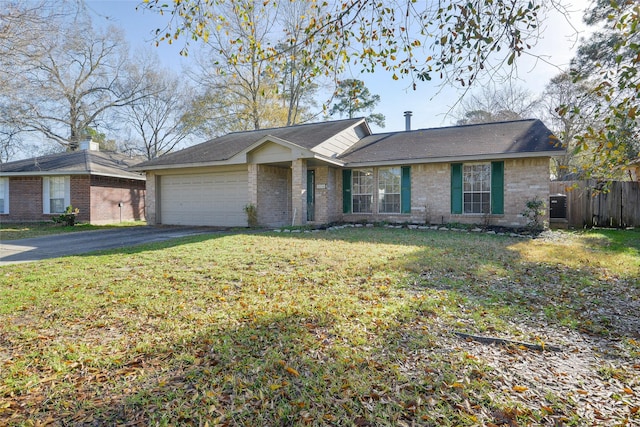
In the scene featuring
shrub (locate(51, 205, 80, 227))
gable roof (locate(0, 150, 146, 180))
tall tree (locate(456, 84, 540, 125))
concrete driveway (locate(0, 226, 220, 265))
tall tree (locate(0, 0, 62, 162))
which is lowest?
concrete driveway (locate(0, 226, 220, 265))

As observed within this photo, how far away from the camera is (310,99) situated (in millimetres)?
27406

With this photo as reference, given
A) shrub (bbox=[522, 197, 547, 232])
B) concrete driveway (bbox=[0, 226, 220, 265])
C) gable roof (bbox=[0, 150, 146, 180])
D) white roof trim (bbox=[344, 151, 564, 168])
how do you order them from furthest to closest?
gable roof (bbox=[0, 150, 146, 180])
shrub (bbox=[522, 197, 547, 232])
white roof trim (bbox=[344, 151, 564, 168])
concrete driveway (bbox=[0, 226, 220, 265])

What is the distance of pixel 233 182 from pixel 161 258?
7.75m

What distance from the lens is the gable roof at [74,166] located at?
15.8 m

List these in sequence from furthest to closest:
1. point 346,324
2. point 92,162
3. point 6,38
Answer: point 92,162, point 6,38, point 346,324

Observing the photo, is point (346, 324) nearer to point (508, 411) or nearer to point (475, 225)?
point (508, 411)

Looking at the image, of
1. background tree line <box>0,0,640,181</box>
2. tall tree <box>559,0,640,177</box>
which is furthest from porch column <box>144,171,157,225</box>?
tall tree <box>559,0,640,177</box>

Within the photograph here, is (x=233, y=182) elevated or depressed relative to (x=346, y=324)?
elevated

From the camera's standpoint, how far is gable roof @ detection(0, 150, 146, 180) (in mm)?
15781

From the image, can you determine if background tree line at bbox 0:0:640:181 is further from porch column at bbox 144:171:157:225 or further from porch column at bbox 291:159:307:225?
porch column at bbox 144:171:157:225

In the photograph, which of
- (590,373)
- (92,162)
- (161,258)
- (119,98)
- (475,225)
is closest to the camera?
(590,373)

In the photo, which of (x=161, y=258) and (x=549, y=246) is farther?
(x=549, y=246)

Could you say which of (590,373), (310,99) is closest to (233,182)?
(590,373)

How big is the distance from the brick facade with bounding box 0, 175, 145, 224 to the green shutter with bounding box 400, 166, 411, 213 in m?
14.3
